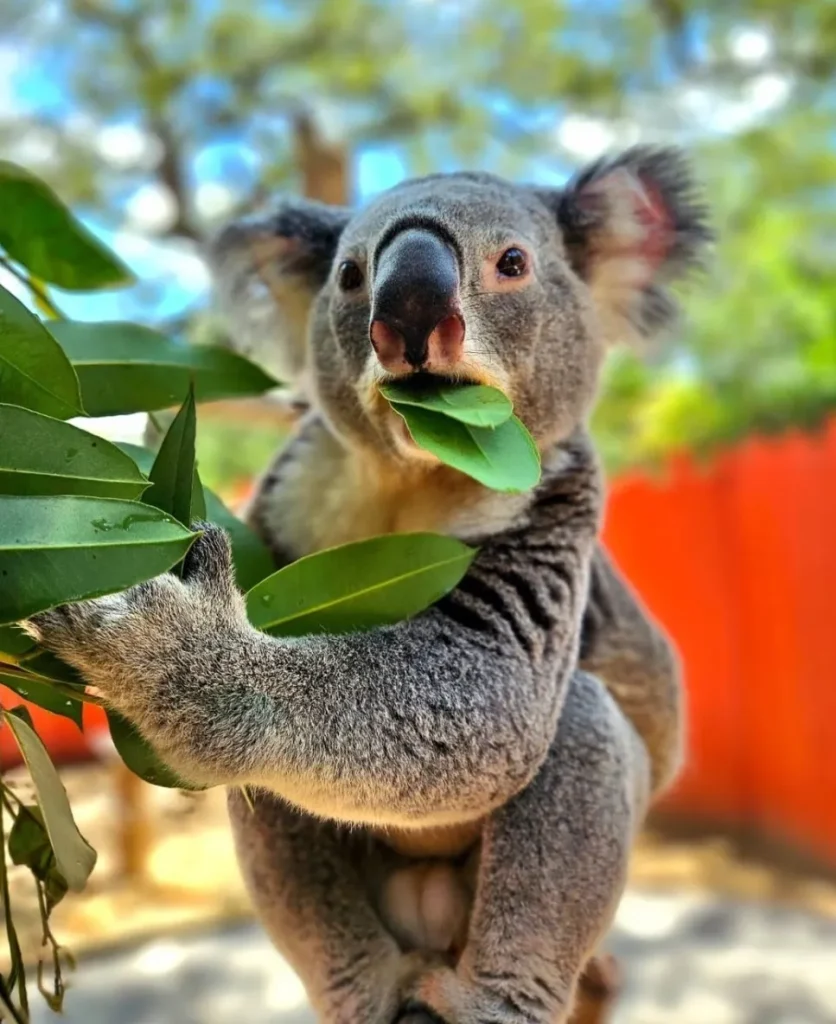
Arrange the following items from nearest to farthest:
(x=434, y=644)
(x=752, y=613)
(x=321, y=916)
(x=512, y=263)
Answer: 1. (x=434, y=644)
2. (x=512, y=263)
3. (x=321, y=916)
4. (x=752, y=613)

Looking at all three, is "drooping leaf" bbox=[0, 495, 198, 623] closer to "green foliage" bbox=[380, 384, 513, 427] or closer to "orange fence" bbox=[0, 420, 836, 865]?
"green foliage" bbox=[380, 384, 513, 427]

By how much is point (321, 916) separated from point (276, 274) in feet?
3.77

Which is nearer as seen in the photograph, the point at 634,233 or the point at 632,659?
the point at 634,233

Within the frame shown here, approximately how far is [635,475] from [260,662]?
7157mm

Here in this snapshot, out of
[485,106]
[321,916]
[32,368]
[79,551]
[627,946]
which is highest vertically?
[485,106]

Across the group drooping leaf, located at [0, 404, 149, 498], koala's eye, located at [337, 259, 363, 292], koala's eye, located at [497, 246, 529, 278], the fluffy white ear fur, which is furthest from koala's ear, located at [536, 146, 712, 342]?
drooping leaf, located at [0, 404, 149, 498]

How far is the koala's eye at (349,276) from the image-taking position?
1.49 metres

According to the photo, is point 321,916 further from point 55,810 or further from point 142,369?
point 142,369

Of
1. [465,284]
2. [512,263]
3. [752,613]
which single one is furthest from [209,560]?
[752,613]

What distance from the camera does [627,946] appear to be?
207 inches

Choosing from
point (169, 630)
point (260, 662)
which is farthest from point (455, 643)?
point (169, 630)

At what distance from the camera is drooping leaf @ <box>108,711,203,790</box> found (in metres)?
1.08

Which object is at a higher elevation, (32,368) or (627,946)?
(32,368)

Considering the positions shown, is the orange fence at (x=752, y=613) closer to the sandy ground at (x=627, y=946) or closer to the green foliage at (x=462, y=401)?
the sandy ground at (x=627, y=946)
